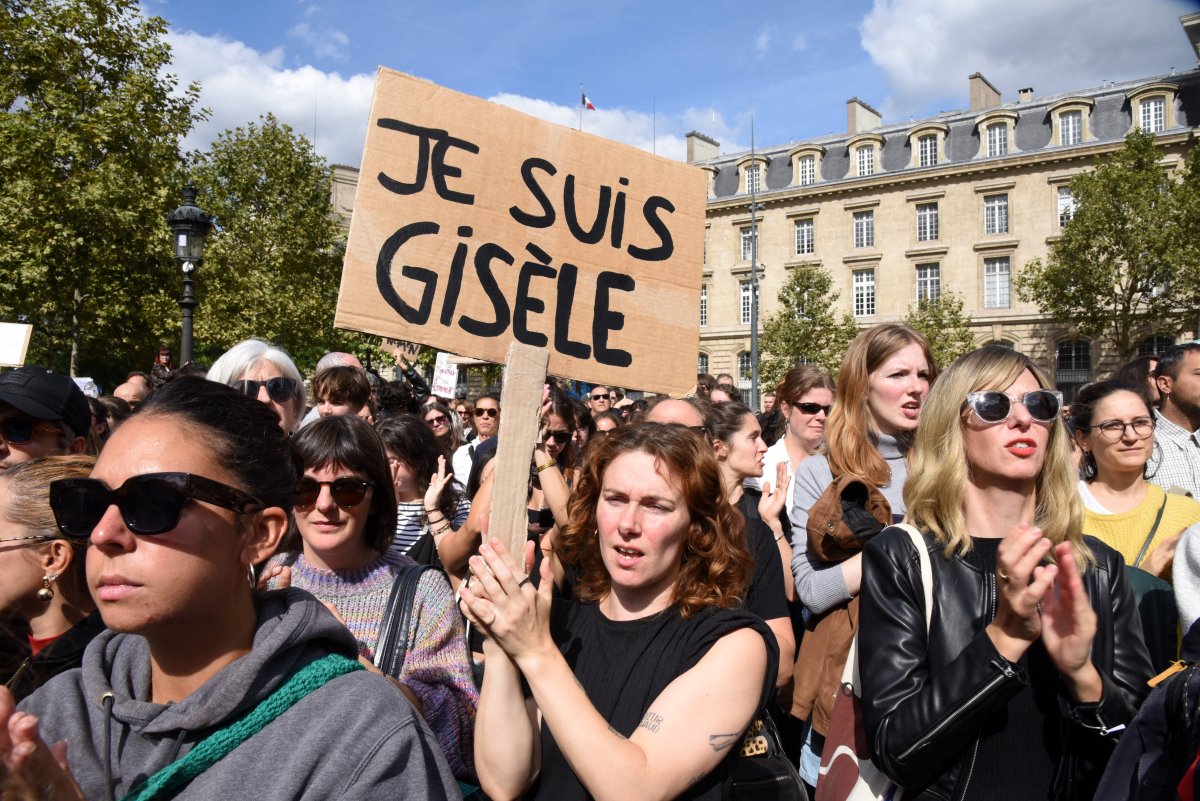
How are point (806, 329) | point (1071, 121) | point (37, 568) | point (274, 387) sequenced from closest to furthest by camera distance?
point (37, 568)
point (274, 387)
point (806, 329)
point (1071, 121)

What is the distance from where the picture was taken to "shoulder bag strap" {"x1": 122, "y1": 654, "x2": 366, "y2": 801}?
1.34 metres

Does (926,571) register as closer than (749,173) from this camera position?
Yes

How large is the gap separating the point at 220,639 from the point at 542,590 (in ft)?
2.24

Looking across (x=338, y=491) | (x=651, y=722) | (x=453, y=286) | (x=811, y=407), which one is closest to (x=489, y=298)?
(x=453, y=286)

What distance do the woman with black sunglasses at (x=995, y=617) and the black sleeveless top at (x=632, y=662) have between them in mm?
332

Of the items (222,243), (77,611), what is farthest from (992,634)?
(222,243)

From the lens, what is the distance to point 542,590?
1971mm

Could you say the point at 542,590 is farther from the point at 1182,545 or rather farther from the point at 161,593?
the point at 1182,545

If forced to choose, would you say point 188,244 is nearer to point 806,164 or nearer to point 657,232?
point 657,232

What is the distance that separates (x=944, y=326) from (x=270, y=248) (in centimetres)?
2685

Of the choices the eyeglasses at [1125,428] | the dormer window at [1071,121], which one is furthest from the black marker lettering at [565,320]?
the dormer window at [1071,121]

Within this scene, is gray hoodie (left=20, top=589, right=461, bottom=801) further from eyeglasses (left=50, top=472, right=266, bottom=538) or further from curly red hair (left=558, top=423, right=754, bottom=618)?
curly red hair (left=558, top=423, right=754, bottom=618)

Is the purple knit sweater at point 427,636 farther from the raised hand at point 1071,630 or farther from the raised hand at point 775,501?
the raised hand at point 775,501

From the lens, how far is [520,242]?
8.25 feet
